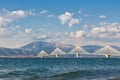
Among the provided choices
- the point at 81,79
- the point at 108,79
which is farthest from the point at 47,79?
the point at 108,79

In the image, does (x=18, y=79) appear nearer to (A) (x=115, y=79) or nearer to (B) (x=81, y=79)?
(B) (x=81, y=79)

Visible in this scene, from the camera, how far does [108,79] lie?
51531 mm

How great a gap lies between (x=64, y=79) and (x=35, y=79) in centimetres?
416

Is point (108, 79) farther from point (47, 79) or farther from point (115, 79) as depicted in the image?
point (47, 79)

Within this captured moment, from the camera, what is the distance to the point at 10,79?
173ft

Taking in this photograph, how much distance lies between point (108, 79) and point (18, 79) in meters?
12.2

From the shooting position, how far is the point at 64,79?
5231 centimetres

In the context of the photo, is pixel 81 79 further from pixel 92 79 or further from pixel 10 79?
pixel 10 79

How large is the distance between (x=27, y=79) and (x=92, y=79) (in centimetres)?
880

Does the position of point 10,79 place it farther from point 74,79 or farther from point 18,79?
point 74,79

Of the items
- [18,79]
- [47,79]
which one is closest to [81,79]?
[47,79]

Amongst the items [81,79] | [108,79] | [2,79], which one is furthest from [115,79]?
[2,79]

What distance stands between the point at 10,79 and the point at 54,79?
237 inches

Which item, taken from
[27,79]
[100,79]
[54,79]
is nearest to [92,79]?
[100,79]
